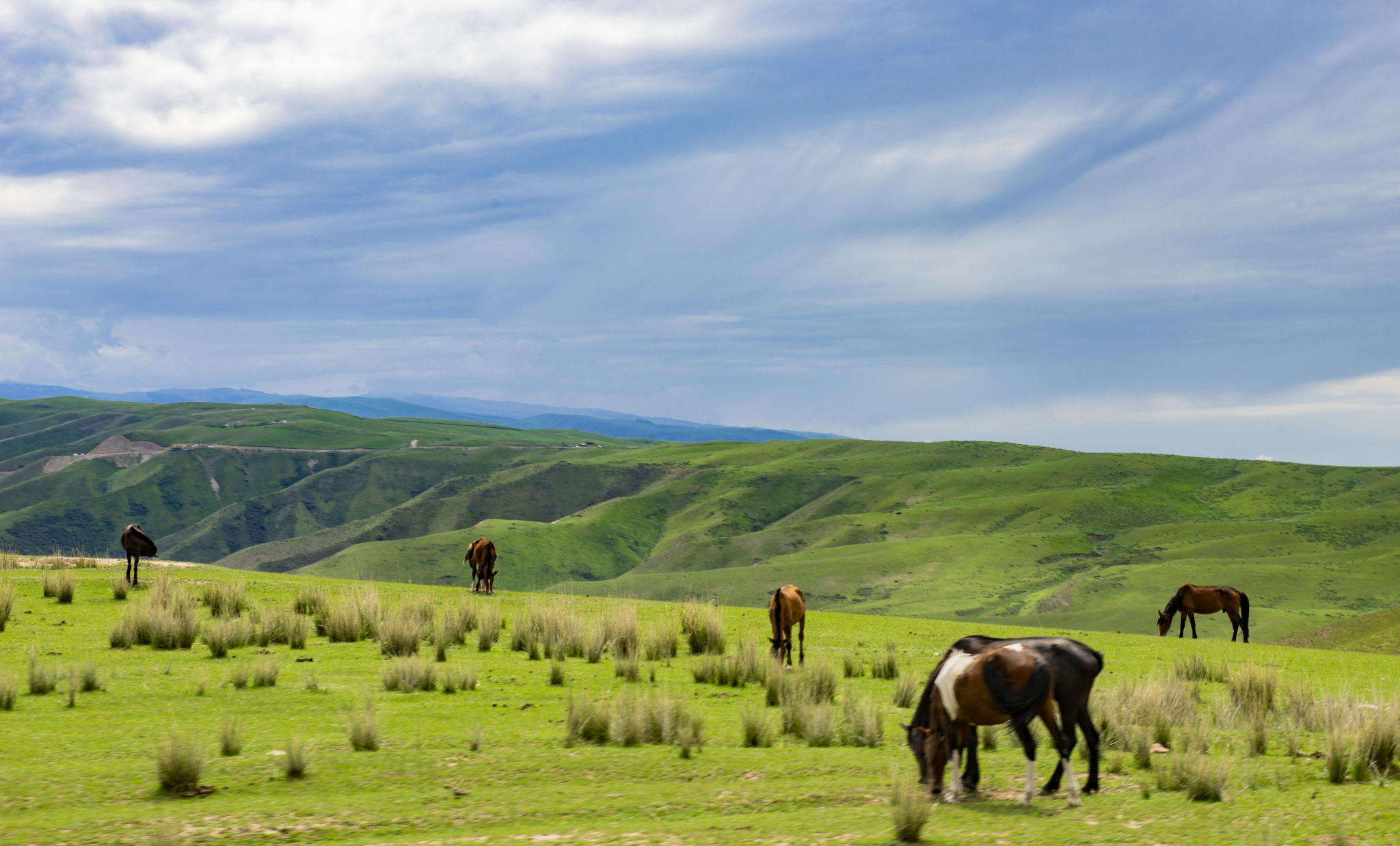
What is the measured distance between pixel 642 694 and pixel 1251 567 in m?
60.9

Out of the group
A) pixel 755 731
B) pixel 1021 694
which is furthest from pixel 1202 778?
pixel 755 731

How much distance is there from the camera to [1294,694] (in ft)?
41.3

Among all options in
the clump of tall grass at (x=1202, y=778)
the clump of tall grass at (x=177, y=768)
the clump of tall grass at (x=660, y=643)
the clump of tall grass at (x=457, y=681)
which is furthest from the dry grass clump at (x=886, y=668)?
the clump of tall grass at (x=177, y=768)

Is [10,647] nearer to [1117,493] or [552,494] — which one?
[1117,493]

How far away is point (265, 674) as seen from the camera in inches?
498

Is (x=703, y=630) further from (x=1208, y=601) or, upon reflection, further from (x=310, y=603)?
(x=1208, y=601)

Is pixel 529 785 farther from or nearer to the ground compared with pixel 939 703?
nearer to the ground

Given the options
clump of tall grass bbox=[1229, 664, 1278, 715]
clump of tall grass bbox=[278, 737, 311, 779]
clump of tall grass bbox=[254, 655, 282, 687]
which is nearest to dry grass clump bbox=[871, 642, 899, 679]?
clump of tall grass bbox=[1229, 664, 1278, 715]

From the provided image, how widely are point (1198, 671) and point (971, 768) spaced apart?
36.2ft

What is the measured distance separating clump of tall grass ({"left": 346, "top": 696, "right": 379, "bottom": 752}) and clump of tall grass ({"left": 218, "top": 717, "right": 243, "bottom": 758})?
1022mm

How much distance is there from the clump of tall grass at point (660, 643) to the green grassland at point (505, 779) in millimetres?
2224

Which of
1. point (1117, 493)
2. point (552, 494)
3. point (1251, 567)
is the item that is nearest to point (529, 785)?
point (1251, 567)

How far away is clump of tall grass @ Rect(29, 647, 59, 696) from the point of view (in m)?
11.6

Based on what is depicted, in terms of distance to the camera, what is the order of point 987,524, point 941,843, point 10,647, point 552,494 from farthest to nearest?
point 552,494, point 987,524, point 10,647, point 941,843
